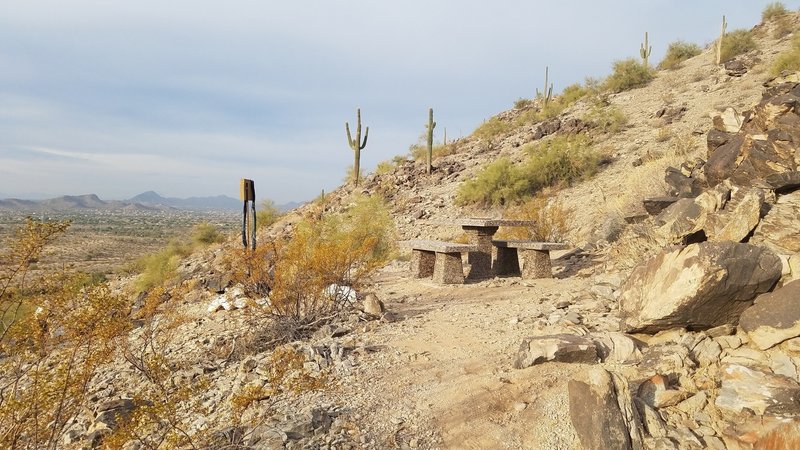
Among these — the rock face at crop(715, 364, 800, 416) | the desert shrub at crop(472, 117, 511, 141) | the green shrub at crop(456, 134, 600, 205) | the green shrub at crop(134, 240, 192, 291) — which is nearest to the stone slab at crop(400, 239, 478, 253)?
the rock face at crop(715, 364, 800, 416)

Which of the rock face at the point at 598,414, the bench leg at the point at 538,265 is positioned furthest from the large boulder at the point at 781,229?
the bench leg at the point at 538,265

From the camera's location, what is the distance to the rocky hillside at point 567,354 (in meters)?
3.55

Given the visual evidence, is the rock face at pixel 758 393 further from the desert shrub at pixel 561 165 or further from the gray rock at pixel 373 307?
the desert shrub at pixel 561 165

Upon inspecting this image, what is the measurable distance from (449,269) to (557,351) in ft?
13.4

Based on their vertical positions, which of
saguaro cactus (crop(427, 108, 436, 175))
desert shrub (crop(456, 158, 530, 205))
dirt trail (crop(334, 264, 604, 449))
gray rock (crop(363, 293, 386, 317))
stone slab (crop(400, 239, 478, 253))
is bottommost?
dirt trail (crop(334, 264, 604, 449))

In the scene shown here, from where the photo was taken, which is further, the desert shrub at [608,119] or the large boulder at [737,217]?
the desert shrub at [608,119]

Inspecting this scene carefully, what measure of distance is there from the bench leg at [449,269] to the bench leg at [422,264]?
0.82 meters

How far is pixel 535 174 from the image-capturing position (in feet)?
53.9

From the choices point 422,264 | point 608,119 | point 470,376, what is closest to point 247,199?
point 422,264

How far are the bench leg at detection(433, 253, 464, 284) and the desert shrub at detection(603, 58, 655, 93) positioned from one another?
65.7ft

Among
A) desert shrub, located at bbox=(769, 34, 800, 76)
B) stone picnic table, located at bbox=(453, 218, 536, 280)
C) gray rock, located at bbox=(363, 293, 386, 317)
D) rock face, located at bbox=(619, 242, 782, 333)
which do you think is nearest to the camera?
rock face, located at bbox=(619, 242, 782, 333)

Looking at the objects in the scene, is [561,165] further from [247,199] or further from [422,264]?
[247,199]

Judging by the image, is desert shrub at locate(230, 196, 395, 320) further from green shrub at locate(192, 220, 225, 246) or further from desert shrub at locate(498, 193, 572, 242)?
green shrub at locate(192, 220, 225, 246)

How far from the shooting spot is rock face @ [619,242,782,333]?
13.9 ft
